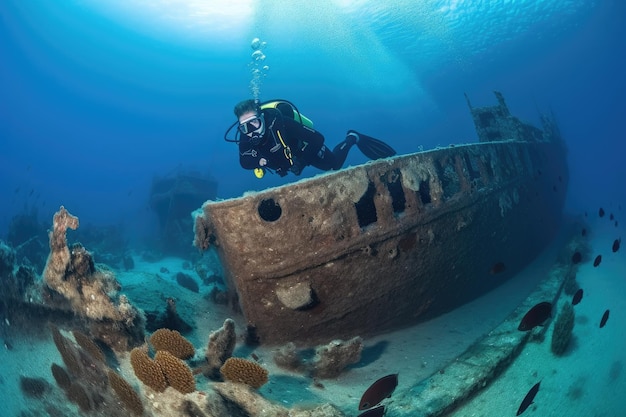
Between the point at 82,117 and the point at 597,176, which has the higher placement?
the point at 82,117

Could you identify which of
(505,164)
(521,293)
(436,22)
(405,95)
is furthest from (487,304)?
(405,95)

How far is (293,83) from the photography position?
87625 mm

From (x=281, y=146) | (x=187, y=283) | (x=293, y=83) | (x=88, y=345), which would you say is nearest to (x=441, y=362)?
(x=281, y=146)

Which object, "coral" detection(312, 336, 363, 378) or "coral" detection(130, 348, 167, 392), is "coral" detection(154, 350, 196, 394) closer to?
"coral" detection(130, 348, 167, 392)

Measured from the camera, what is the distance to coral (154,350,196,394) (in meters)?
3.08

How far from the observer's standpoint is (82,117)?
114m

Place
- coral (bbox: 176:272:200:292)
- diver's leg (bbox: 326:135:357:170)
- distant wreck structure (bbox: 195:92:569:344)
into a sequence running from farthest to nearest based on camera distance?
1. coral (bbox: 176:272:200:292)
2. diver's leg (bbox: 326:135:357:170)
3. distant wreck structure (bbox: 195:92:569:344)

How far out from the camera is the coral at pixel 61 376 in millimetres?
3743

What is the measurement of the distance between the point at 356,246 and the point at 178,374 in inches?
113

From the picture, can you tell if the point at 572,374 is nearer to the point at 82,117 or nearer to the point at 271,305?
the point at 271,305

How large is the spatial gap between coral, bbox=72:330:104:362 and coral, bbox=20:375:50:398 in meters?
0.72

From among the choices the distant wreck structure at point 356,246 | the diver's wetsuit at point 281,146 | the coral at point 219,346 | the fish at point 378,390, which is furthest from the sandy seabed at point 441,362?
the diver's wetsuit at point 281,146

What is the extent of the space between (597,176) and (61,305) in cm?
9261

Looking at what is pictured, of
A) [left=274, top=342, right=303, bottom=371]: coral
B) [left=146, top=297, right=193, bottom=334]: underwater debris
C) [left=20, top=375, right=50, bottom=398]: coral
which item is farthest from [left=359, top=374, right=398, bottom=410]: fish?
[left=20, top=375, right=50, bottom=398]: coral
